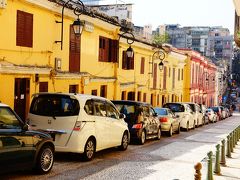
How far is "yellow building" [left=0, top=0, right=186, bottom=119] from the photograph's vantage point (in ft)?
48.8

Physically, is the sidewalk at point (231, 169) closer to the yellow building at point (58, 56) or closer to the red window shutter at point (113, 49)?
the yellow building at point (58, 56)

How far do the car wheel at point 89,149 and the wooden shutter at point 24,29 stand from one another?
5.42m

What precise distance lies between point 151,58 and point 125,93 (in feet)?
19.9

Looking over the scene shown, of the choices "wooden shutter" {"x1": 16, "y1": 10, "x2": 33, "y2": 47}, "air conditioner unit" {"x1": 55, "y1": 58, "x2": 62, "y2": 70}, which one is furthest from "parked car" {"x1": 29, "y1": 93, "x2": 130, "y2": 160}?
"air conditioner unit" {"x1": 55, "y1": 58, "x2": 62, "y2": 70}

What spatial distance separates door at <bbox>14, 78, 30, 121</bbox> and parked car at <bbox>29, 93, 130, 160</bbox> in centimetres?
383

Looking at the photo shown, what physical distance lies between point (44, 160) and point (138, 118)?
6.79 metres

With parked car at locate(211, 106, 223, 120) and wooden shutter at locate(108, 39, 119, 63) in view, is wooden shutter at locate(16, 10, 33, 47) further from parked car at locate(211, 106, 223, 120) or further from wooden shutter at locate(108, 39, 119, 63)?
parked car at locate(211, 106, 223, 120)

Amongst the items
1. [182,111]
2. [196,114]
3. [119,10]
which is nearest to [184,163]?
[182,111]

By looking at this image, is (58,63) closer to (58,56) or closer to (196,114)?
(58,56)

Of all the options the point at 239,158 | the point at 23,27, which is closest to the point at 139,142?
the point at 239,158

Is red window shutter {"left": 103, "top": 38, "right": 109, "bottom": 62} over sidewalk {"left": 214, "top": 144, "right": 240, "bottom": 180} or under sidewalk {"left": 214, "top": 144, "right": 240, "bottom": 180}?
over

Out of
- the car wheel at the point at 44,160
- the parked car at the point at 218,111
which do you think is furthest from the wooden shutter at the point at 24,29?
the parked car at the point at 218,111

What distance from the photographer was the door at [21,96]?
15.4m

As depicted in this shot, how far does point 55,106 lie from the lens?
1137 cm
